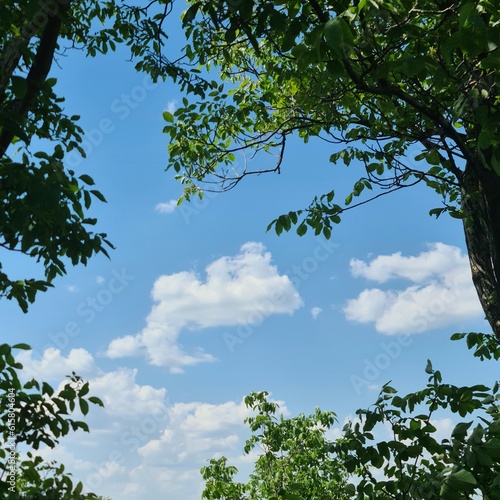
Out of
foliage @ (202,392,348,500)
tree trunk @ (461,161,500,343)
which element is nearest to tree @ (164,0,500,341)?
tree trunk @ (461,161,500,343)

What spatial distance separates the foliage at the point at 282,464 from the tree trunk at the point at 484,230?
569cm

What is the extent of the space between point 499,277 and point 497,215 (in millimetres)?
693

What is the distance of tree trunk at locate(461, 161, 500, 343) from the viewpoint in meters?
6.66

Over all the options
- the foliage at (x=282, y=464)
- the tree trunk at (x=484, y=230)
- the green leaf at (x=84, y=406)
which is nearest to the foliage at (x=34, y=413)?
the green leaf at (x=84, y=406)

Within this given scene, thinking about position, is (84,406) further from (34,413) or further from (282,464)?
(282,464)

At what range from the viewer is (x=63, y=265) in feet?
13.4

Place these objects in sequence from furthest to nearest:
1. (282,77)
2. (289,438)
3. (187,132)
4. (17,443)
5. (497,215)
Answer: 1. (289,438)
2. (187,132)
3. (282,77)
4. (497,215)
5. (17,443)

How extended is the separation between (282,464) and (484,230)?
728cm

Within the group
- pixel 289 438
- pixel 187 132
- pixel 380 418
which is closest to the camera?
pixel 380 418

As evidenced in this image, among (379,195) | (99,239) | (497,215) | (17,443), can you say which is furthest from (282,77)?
(17,443)

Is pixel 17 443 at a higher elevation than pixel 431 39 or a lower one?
lower

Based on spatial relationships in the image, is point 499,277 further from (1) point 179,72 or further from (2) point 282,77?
(1) point 179,72

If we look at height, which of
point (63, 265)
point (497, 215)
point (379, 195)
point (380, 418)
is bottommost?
point (380, 418)

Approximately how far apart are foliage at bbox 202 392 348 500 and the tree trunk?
5.69 metres
